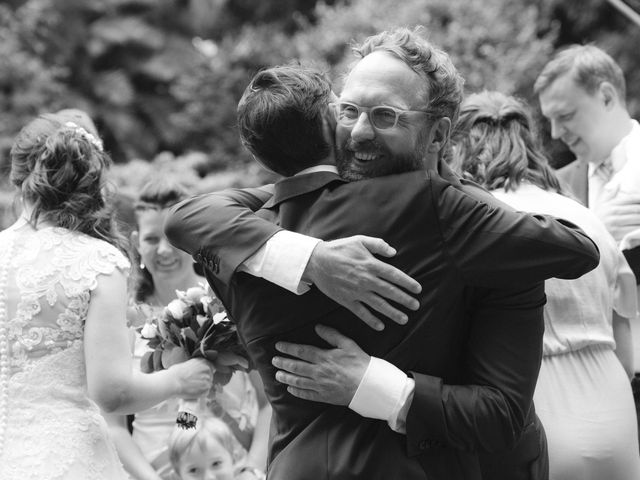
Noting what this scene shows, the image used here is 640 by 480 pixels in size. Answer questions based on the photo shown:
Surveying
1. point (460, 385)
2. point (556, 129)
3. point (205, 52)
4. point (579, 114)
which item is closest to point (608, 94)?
point (579, 114)

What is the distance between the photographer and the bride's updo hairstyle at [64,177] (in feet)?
11.3

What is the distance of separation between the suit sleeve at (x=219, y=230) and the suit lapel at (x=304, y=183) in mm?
99

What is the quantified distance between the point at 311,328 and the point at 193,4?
58.7 feet

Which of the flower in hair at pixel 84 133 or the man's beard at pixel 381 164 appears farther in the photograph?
the flower in hair at pixel 84 133

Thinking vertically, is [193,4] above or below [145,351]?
below

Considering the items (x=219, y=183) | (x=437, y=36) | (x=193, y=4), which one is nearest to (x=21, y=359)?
(x=437, y=36)

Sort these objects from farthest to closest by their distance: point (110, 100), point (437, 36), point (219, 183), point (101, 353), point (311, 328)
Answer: point (110, 100) < point (219, 183) < point (437, 36) < point (101, 353) < point (311, 328)

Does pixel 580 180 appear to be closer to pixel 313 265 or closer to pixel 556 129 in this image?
pixel 556 129

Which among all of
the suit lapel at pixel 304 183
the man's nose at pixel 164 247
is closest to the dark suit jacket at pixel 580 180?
the man's nose at pixel 164 247

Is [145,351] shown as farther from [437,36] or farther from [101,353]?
[437,36]

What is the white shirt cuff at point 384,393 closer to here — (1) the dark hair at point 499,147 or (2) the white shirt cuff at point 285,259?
(2) the white shirt cuff at point 285,259

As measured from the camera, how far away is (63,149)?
3.46 m

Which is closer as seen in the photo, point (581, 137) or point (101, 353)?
point (101, 353)

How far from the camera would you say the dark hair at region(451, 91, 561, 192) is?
3.63 meters
